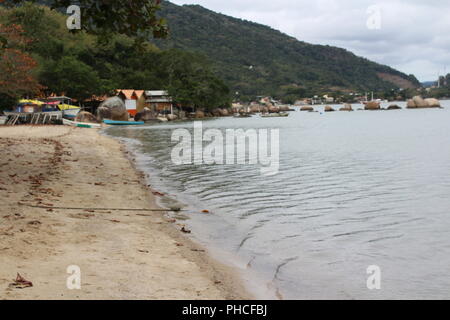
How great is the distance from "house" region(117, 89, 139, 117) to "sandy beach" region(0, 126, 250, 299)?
76119mm

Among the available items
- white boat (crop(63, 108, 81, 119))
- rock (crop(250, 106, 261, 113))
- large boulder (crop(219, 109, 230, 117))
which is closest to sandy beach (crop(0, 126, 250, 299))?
white boat (crop(63, 108, 81, 119))

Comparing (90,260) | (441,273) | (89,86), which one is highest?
(89,86)

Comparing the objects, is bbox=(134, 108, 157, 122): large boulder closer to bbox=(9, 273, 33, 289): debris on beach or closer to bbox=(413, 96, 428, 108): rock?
bbox=(9, 273, 33, 289): debris on beach

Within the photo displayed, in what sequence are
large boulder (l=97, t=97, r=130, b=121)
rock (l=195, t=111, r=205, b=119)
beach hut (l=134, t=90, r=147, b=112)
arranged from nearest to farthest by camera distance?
1. large boulder (l=97, t=97, r=130, b=121)
2. beach hut (l=134, t=90, r=147, b=112)
3. rock (l=195, t=111, r=205, b=119)

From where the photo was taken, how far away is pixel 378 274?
24.5 feet

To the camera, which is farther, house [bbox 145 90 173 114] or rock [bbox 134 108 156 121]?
house [bbox 145 90 173 114]

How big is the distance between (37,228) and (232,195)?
24.6 ft

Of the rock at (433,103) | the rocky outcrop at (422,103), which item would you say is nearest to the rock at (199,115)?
the rocky outcrop at (422,103)

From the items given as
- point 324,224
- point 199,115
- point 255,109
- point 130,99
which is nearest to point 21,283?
point 324,224

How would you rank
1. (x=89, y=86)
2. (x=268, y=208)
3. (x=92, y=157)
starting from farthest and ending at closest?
(x=89, y=86) < (x=92, y=157) < (x=268, y=208)

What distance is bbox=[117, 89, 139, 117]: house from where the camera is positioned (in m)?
87.7

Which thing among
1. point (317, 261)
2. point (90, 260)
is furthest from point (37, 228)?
point (317, 261)

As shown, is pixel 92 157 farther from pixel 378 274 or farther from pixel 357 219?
pixel 378 274

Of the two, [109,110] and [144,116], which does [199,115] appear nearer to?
[144,116]
